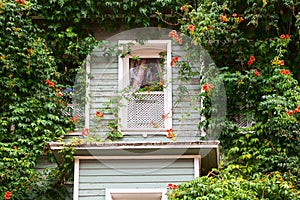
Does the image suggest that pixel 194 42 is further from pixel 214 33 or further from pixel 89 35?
pixel 89 35

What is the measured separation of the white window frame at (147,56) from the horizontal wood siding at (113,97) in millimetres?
88

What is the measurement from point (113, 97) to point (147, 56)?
1188 mm

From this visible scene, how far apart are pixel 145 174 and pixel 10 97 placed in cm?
341

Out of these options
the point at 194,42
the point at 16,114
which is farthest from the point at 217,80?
the point at 16,114

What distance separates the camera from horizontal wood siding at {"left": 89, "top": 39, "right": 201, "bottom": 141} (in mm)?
11461

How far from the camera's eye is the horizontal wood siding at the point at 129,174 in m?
8.92

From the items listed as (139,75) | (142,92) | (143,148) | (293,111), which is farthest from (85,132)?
(293,111)

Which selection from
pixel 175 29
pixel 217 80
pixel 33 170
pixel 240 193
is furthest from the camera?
pixel 175 29

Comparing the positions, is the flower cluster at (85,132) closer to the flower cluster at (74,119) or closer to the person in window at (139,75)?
the flower cluster at (74,119)

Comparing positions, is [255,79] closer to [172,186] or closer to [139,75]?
[139,75]

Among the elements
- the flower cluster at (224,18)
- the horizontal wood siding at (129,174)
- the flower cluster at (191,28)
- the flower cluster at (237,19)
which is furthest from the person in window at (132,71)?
the horizontal wood siding at (129,174)

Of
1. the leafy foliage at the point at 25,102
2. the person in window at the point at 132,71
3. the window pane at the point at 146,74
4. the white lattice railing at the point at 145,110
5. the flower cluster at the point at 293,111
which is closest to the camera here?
the leafy foliage at the point at 25,102

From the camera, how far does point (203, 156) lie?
923 cm

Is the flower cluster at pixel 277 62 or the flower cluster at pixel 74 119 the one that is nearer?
the flower cluster at pixel 277 62
